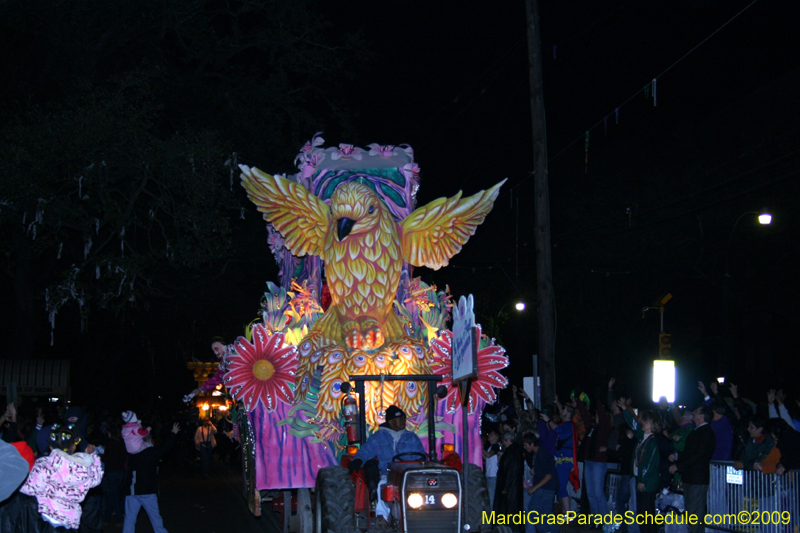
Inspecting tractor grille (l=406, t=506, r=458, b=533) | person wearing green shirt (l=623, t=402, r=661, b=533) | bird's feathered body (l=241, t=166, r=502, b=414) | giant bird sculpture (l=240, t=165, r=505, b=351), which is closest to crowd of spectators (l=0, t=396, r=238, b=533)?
bird's feathered body (l=241, t=166, r=502, b=414)

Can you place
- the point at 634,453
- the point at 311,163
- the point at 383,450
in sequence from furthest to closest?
the point at 311,163
the point at 634,453
the point at 383,450

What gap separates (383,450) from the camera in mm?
8492

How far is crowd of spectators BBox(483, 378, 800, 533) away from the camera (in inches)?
395

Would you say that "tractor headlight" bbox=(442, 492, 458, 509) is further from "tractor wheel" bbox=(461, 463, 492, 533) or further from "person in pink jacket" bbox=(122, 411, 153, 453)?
"person in pink jacket" bbox=(122, 411, 153, 453)

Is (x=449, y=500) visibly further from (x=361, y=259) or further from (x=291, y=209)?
(x=291, y=209)

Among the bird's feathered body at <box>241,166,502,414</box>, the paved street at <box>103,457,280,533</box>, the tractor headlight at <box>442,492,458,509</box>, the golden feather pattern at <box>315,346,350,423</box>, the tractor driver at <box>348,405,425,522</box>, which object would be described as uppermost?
the bird's feathered body at <box>241,166,502,414</box>

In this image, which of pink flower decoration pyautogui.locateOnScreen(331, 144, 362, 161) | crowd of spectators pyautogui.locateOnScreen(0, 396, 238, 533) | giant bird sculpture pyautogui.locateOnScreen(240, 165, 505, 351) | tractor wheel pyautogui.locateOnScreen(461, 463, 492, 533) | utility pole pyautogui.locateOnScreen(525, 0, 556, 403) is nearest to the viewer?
crowd of spectators pyautogui.locateOnScreen(0, 396, 238, 533)

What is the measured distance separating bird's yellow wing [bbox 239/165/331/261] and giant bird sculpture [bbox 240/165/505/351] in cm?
1

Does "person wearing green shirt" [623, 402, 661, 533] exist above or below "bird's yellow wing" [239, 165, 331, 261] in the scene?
below

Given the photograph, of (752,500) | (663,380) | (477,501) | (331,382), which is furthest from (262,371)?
(663,380)

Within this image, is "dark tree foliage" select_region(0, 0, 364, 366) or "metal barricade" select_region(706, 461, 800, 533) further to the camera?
"dark tree foliage" select_region(0, 0, 364, 366)

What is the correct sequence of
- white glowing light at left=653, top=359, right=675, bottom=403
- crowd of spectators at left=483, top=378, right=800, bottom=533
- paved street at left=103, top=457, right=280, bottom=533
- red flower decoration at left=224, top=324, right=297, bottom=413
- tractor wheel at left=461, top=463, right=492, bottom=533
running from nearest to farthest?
tractor wheel at left=461, top=463, right=492, bottom=533 < crowd of spectators at left=483, top=378, right=800, bottom=533 < red flower decoration at left=224, top=324, right=297, bottom=413 < paved street at left=103, top=457, right=280, bottom=533 < white glowing light at left=653, top=359, right=675, bottom=403

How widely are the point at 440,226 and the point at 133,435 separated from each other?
492cm

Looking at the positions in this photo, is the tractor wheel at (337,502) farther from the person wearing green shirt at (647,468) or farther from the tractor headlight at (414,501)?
the person wearing green shirt at (647,468)
